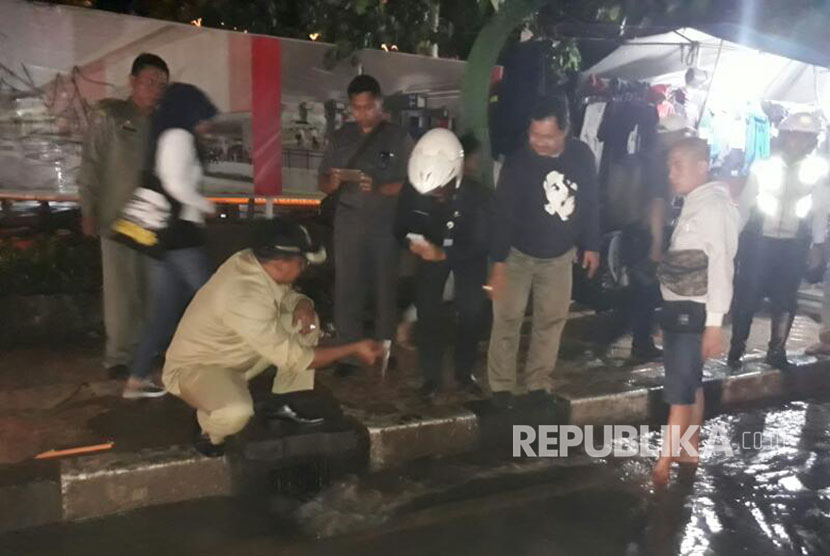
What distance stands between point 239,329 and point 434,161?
1.50m

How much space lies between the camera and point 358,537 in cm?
362

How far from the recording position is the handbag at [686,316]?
4086 mm

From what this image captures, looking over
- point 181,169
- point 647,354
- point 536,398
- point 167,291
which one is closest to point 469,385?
point 536,398

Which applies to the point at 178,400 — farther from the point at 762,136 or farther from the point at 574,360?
the point at 762,136

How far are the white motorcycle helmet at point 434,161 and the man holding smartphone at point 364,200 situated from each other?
18.3 inches

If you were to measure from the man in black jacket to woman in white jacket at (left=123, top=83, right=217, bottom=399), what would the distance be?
1.80m

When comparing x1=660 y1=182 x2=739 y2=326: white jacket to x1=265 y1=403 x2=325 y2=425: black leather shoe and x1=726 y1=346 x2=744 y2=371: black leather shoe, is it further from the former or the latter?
x1=265 y1=403 x2=325 y2=425: black leather shoe

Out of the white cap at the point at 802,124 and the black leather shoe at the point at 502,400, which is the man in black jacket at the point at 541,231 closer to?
the black leather shoe at the point at 502,400

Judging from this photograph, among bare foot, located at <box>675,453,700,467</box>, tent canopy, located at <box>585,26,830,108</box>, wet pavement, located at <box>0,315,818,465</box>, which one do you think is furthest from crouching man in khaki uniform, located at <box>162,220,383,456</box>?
tent canopy, located at <box>585,26,830,108</box>

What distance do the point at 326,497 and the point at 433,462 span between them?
782 mm

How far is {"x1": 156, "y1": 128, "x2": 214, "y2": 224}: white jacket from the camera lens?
171 inches

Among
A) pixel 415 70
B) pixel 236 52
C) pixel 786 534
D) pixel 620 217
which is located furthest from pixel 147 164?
pixel 620 217

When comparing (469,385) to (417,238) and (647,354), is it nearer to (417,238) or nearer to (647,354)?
(417,238)

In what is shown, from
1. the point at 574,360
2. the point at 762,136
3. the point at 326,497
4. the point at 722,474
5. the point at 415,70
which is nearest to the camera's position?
the point at 326,497
